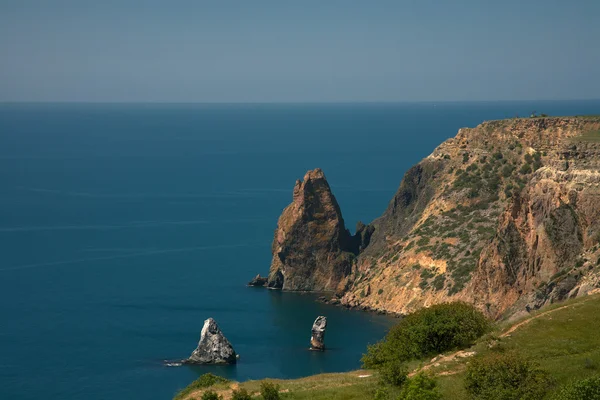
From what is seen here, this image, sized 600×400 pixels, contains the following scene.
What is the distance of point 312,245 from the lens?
11675 cm

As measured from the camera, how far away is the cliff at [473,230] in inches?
3177

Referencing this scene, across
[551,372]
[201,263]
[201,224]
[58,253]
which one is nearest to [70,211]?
[201,224]

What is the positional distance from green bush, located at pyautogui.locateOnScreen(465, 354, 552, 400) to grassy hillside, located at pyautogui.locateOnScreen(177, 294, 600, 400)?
1134mm

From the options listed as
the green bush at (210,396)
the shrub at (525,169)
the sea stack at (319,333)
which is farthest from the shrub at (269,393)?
the shrub at (525,169)

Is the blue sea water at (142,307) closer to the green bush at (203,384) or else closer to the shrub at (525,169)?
the shrub at (525,169)

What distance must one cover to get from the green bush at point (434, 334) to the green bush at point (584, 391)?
16.1 metres

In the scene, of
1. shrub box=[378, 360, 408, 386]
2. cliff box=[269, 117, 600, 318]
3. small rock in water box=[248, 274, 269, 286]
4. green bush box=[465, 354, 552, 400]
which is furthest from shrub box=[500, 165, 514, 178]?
green bush box=[465, 354, 552, 400]

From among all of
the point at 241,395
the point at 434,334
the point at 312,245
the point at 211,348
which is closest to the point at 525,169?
the point at 312,245

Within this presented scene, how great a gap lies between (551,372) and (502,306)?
46.6 metres

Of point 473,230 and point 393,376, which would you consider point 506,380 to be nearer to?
point 393,376

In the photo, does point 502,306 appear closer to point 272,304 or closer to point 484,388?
point 272,304

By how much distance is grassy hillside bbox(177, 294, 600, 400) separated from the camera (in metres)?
41.1

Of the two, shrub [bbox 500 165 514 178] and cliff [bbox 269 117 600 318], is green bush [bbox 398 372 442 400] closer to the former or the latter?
cliff [bbox 269 117 600 318]

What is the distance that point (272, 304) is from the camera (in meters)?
110
